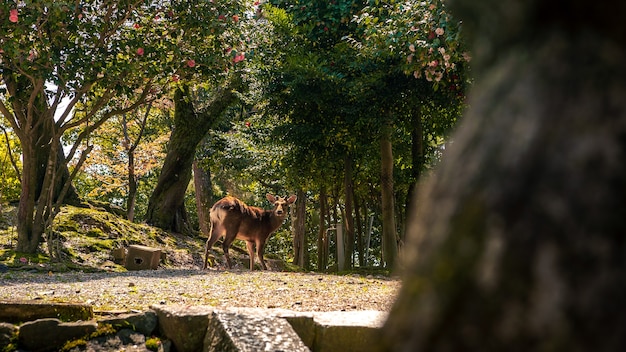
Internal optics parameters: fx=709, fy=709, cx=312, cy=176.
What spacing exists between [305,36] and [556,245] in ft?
52.2

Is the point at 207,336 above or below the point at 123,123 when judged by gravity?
below

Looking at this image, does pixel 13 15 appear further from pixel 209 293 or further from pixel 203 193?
pixel 203 193

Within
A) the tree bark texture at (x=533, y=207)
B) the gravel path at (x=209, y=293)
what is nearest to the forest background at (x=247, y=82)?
the gravel path at (x=209, y=293)

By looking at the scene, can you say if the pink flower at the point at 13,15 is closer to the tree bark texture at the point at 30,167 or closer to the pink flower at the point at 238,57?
the tree bark texture at the point at 30,167

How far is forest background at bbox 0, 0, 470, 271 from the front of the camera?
11.4 metres

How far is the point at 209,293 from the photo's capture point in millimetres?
7418

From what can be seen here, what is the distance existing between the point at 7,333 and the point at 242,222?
31.1 feet

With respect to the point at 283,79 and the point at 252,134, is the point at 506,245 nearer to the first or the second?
the point at 283,79

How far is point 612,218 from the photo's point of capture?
78 cm

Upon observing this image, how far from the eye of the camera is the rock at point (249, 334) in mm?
4386

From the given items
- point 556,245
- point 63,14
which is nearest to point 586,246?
point 556,245

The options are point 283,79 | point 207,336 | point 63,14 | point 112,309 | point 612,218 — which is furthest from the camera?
point 283,79

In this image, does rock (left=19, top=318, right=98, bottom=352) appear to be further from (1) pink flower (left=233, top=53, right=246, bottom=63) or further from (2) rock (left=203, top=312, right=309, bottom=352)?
(1) pink flower (left=233, top=53, right=246, bottom=63)

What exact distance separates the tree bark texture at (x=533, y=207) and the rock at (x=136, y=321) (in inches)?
187
